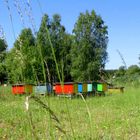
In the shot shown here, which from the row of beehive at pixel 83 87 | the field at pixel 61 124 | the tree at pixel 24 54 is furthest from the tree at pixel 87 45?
the tree at pixel 24 54

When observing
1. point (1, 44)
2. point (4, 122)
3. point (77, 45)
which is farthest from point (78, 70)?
point (1, 44)

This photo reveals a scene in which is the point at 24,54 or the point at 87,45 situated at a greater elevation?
the point at 87,45

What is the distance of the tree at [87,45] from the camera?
40.8 m

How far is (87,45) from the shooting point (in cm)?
4150

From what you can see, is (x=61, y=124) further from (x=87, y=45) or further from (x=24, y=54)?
(x=87, y=45)

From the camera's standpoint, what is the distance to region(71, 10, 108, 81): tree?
40.8 meters

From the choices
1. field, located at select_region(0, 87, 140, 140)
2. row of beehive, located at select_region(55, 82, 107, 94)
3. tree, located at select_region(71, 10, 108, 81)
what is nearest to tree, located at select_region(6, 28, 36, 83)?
field, located at select_region(0, 87, 140, 140)

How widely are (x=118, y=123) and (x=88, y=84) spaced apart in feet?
41.6

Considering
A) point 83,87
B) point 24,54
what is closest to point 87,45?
point 83,87

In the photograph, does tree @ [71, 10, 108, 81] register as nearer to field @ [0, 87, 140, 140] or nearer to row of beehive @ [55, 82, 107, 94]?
row of beehive @ [55, 82, 107, 94]

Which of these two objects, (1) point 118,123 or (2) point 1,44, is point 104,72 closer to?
(2) point 1,44

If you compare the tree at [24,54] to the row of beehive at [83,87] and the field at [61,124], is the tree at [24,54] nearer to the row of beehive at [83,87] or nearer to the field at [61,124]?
the field at [61,124]

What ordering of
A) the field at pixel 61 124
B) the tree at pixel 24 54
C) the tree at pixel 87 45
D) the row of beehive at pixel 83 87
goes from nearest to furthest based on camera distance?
the field at pixel 61 124 → the tree at pixel 24 54 → the row of beehive at pixel 83 87 → the tree at pixel 87 45

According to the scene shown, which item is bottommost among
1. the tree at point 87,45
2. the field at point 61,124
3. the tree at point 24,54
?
the field at point 61,124
